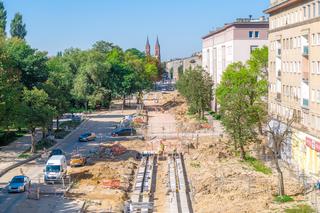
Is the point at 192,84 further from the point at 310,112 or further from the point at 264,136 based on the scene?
the point at 310,112

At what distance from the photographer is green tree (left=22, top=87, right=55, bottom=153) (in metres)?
59.4

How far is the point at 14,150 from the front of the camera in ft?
213

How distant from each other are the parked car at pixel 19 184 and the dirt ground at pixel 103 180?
3672mm

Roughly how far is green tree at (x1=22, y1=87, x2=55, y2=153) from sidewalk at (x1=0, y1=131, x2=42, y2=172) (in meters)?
2.70

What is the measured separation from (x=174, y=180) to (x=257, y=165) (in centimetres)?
900

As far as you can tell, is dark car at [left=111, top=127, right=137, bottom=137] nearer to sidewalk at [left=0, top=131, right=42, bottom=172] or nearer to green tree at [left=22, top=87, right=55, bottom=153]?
sidewalk at [left=0, top=131, right=42, bottom=172]

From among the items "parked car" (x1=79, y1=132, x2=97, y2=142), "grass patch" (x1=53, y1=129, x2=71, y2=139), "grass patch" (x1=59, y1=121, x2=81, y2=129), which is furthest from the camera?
"grass patch" (x1=59, y1=121, x2=81, y2=129)

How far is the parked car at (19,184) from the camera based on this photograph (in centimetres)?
4338

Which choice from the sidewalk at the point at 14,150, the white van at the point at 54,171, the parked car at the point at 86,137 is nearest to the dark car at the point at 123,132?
the parked car at the point at 86,137

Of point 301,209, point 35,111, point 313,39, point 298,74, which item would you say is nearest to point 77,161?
point 35,111

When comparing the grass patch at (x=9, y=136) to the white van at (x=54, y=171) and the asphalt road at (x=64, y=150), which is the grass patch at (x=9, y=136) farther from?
the white van at (x=54, y=171)

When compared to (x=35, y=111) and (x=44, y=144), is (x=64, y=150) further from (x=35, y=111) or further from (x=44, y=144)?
(x=35, y=111)

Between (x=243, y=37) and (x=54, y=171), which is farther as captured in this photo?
(x=243, y=37)

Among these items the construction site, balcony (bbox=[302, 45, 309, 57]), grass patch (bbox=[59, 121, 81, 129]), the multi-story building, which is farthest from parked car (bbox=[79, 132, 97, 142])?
balcony (bbox=[302, 45, 309, 57])
